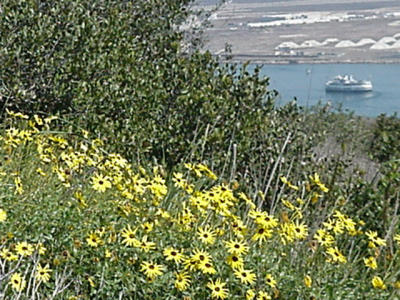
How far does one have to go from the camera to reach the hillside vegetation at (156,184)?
298 centimetres

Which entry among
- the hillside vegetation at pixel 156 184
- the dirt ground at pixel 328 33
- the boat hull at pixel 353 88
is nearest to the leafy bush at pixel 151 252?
the hillside vegetation at pixel 156 184

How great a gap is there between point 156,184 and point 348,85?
33.7 m

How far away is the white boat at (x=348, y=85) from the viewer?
34.2m

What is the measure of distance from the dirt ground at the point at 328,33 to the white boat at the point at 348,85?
12.0ft

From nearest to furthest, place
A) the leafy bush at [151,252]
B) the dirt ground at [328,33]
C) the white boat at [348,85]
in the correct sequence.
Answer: the leafy bush at [151,252] → the white boat at [348,85] → the dirt ground at [328,33]

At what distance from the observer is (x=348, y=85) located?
36188mm

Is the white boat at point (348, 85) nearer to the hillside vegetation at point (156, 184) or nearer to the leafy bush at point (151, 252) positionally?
the hillside vegetation at point (156, 184)

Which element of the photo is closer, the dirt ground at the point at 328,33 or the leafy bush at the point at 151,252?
the leafy bush at the point at 151,252

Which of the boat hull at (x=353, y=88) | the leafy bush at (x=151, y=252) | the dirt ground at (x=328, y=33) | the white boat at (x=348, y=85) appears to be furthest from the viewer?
the dirt ground at (x=328, y=33)

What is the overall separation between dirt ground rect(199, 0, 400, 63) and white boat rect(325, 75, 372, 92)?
3.65m

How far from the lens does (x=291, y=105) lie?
20.5 feet

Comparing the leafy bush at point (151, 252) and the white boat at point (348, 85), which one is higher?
the leafy bush at point (151, 252)

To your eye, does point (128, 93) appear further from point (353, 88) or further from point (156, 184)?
point (353, 88)

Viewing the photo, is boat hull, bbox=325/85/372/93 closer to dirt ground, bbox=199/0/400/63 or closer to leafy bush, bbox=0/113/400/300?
dirt ground, bbox=199/0/400/63
